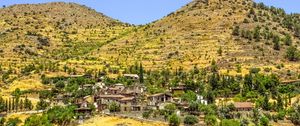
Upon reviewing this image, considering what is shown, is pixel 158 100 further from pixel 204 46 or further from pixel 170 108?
pixel 204 46

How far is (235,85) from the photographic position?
122062mm

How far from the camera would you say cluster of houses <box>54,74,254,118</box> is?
10825 cm

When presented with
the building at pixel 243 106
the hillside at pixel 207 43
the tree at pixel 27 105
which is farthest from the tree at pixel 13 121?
the hillside at pixel 207 43

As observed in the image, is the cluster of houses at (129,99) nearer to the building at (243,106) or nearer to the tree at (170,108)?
the building at (243,106)

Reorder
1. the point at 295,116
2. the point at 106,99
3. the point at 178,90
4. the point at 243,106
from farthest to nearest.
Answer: the point at 178,90, the point at 106,99, the point at 243,106, the point at 295,116

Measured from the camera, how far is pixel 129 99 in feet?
374

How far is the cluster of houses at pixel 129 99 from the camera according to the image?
108 meters

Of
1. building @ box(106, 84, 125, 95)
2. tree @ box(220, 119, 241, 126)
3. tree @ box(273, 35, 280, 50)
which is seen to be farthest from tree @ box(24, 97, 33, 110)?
tree @ box(273, 35, 280, 50)

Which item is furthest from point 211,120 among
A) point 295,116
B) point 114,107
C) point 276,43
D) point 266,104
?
point 276,43

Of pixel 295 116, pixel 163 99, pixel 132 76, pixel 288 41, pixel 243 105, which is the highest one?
pixel 288 41

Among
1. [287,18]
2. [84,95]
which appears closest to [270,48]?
[287,18]

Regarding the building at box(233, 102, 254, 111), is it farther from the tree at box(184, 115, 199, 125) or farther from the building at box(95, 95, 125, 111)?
the building at box(95, 95, 125, 111)

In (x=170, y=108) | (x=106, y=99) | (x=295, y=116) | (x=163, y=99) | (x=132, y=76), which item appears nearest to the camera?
(x=170, y=108)

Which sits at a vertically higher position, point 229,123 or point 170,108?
point 170,108
